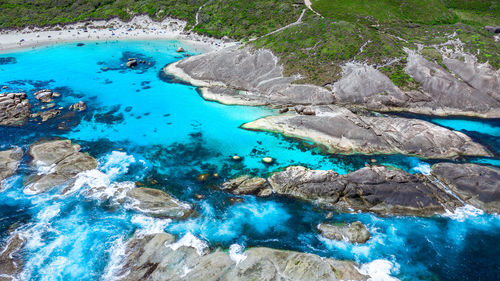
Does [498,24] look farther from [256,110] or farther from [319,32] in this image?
[256,110]

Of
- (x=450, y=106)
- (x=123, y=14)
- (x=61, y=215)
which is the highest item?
(x=123, y=14)

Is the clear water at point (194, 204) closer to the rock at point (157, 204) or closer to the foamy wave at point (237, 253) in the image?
the foamy wave at point (237, 253)

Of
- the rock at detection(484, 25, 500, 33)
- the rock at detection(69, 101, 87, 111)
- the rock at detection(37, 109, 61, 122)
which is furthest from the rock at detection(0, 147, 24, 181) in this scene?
the rock at detection(484, 25, 500, 33)

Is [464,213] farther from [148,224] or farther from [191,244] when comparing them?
[148,224]

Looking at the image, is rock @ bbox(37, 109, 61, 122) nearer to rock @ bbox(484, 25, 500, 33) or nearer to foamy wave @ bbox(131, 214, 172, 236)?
foamy wave @ bbox(131, 214, 172, 236)

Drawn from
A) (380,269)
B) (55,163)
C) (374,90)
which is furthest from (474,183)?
(55,163)

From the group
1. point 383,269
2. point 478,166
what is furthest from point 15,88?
point 478,166
